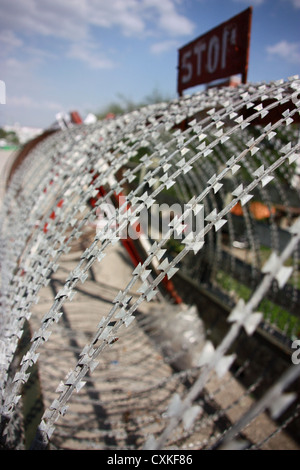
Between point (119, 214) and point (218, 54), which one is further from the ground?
point (218, 54)

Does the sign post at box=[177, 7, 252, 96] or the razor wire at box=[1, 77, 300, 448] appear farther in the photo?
the sign post at box=[177, 7, 252, 96]

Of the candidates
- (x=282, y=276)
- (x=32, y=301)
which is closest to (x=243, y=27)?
(x=282, y=276)

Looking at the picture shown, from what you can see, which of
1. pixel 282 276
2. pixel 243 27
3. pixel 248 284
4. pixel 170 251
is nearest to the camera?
pixel 282 276

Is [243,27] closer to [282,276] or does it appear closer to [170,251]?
[282,276]

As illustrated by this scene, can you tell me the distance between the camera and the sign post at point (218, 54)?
326cm

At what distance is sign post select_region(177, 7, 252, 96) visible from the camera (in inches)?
Answer: 128

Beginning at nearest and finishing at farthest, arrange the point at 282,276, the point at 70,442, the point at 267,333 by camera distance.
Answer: the point at 282,276
the point at 70,442
the point at 267,333

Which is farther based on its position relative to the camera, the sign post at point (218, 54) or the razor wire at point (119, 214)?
the sign post at point (218, 54)

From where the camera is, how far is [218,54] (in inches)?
143

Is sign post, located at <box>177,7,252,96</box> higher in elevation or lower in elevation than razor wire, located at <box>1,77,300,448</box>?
higher

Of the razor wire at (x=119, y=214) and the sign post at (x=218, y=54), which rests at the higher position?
the sign post at (x=218, y=54)

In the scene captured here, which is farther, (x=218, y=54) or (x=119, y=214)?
(x=218, y=54)

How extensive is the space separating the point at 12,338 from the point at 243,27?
3483 mm

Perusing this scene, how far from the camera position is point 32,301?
1.69 m
